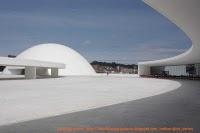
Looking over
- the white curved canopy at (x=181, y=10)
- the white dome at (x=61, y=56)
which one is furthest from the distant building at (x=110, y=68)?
the white curved canopy at (x=181, y=10)

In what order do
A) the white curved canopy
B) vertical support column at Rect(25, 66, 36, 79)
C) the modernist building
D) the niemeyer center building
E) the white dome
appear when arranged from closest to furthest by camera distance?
the white curved canopy → the niemeyer center building → vertical support column at Rect(25, 66, 36, 79) → the modernist building → the white dome

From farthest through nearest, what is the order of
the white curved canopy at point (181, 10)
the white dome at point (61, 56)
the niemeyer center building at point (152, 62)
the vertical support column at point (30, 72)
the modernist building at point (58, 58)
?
the white dome at point (61, 56)
the modernist building at point (58, 58)
the vertical support column at point (30, 72)
the niemeyer center building at point (152, 62)
the white curved canopy at point (181, 10)

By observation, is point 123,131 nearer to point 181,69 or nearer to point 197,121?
point 197,121

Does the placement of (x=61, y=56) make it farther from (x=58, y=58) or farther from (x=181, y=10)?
(x=181, y=10)

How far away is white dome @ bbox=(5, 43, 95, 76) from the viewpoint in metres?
86.2

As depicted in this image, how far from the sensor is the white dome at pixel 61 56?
283ft

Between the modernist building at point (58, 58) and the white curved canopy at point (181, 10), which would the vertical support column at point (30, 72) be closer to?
the modernist building at point (58, 58)

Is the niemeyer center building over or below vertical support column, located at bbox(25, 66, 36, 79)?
over

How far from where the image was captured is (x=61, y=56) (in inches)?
3492

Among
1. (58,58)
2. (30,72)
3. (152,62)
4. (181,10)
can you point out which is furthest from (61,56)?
(181,10)

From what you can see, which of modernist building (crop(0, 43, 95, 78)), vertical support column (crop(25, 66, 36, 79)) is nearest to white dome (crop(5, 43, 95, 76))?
modernist building (crop(0, 43, 95, 78))

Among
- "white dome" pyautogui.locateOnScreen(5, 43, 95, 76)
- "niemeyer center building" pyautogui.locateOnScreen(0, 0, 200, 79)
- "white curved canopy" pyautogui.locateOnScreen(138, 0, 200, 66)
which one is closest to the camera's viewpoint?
"white curved canopy" pyautogui.locateOnScreen(138, 0, 200, 66)

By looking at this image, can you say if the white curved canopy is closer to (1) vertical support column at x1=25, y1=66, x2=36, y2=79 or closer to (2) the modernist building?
(1) vertical support column at x1=25, y1=66, x2=36, y2=79

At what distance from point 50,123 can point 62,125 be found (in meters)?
0.51
